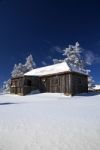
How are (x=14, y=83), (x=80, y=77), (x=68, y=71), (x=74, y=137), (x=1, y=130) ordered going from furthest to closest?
(x=14, y=83) → (x=80, y=77) → (x=68, y=71) → (x=1, y=130) → (x=74, y=137)

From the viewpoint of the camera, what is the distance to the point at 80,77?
99.5ft

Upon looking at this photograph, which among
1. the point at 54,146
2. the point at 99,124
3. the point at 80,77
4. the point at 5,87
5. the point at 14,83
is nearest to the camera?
the point at 54,146

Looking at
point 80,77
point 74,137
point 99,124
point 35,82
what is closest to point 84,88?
point 80,77

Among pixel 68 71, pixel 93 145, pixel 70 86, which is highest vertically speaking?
pixel 68 71

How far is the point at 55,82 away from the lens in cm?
3011

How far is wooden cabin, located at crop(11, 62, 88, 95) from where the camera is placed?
28469 millimetres

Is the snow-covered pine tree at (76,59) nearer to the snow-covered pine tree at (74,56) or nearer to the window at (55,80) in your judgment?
the snow-covered pine tree at (74,56)

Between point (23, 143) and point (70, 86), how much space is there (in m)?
22.3

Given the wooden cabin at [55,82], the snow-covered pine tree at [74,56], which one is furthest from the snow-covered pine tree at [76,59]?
the wooden cabin at [55,82]

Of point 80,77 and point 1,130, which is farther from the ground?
point 80,77

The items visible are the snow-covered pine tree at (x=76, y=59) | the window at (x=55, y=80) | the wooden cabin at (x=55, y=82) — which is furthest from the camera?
the snow-covered pine tree at (x=76, y=59)

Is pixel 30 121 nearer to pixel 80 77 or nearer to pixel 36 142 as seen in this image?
pixel 36 142

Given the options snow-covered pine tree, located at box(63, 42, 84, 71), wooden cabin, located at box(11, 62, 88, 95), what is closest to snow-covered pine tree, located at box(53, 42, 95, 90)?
snow-covered pine tree, located at box(63, 42, 84, 71)

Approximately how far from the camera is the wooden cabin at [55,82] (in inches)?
1121
